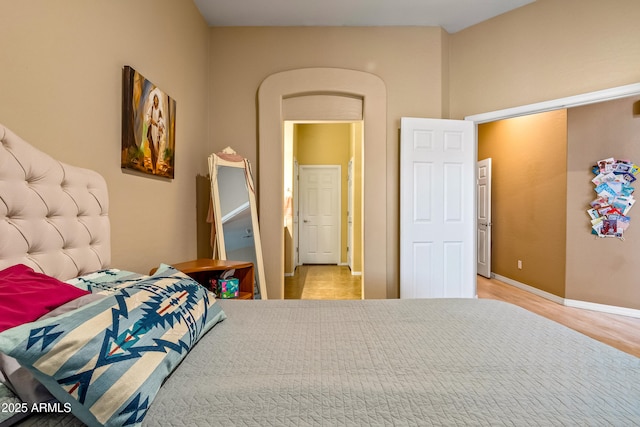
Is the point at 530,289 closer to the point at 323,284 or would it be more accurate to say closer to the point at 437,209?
the point at 437,209

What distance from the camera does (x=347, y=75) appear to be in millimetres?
3420

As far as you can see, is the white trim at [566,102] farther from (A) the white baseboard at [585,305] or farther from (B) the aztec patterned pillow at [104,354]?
(B) the aztec patterned pillow at [104,354]

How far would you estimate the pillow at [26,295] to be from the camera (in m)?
0.73

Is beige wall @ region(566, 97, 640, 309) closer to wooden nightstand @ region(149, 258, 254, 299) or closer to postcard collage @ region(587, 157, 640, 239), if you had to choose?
postcard collage @ region(587, 157, 640, 239)

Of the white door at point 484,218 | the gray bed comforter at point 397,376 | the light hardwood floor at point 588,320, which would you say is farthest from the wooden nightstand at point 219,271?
the white door at point 484,218

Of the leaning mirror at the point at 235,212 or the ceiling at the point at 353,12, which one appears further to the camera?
the ceiling at the point at 353,12

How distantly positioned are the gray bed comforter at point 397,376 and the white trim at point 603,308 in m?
3.14

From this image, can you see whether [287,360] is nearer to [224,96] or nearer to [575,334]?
[575,334]

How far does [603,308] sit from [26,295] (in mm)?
→ 4811

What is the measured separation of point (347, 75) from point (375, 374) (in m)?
3.17

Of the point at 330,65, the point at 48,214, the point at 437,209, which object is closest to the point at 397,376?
the point at 48,214

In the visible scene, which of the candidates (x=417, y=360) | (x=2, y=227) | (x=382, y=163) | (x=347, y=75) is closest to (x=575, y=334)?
(x=417, y=360)

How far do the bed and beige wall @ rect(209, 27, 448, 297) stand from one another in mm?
2170

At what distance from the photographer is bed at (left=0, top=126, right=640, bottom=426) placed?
0.67 meters
